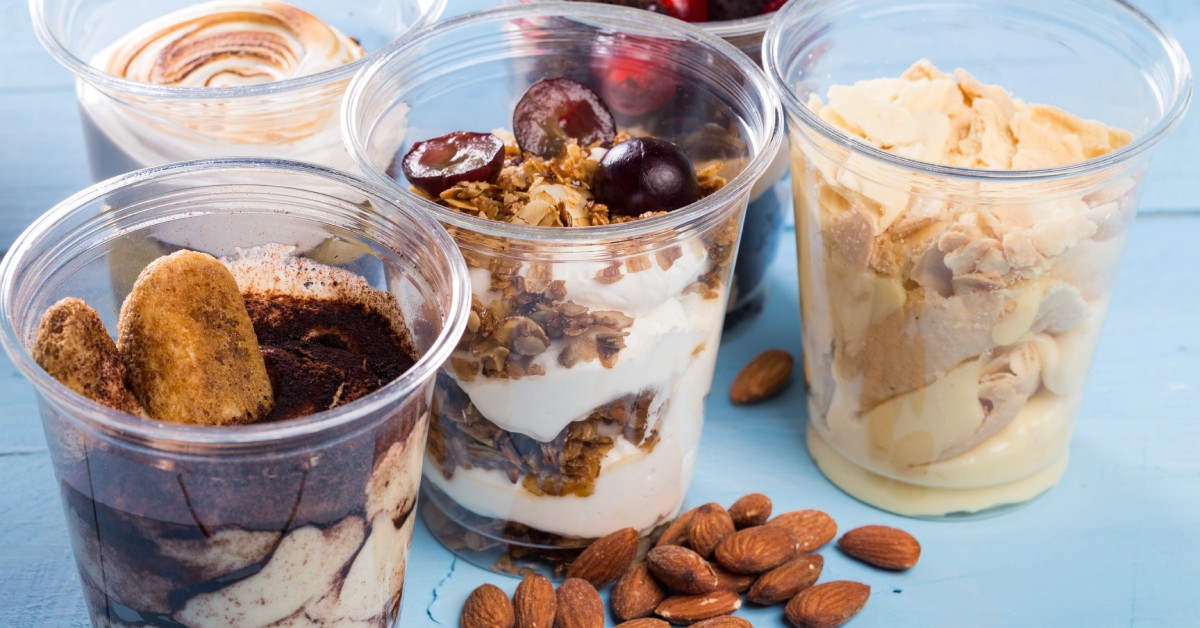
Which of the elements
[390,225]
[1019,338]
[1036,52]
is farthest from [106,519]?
[1036,52]

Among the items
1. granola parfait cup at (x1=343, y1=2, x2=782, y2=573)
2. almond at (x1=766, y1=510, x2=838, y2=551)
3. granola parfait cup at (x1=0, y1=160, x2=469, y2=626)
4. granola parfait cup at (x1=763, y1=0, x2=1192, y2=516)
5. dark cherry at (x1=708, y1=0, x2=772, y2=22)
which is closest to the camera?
granola parfait cup at (x1=0, y1=160, x2=469, y2=626)

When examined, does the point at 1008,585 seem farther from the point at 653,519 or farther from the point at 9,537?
the point at 9,537

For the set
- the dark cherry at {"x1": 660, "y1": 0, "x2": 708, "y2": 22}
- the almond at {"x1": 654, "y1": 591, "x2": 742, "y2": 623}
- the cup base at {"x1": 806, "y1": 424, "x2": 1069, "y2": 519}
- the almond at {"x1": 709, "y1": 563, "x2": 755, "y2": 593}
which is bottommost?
the cup base at {"x1": 806, "y1": 424, "x2": 1069, "y2": 519}

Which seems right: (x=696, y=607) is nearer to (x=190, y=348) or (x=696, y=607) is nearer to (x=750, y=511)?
(x=750, y=511)

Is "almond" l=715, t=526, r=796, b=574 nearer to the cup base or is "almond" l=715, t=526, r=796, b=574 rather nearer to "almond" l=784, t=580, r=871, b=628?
"almond" l=784, t=580, r=871, b=628

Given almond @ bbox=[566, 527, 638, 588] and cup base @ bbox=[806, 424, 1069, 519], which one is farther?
cup base @ bbox=[806, 424, 1069, 519]

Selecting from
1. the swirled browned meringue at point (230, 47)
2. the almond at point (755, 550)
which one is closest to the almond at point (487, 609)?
the almond at point (755, 550)


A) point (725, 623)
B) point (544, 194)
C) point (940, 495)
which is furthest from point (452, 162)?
point (940, 495)

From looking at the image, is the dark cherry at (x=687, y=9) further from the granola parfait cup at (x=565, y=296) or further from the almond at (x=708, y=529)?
the almond at (x=708, y=529)

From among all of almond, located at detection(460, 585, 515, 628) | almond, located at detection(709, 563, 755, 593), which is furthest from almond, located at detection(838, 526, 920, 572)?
almond, located at detection(460, 585, 515, 628)
